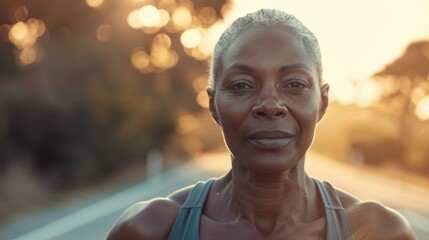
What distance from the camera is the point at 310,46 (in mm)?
2266

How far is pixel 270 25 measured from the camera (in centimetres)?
225

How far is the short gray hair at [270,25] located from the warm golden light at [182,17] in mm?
27150

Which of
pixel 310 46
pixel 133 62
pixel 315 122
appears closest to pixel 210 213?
pixel 315 122

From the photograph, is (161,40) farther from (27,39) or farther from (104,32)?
(27,39)

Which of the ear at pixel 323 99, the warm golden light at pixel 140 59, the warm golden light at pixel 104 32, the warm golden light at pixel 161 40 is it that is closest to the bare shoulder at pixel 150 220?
the ear at pixel 323 99

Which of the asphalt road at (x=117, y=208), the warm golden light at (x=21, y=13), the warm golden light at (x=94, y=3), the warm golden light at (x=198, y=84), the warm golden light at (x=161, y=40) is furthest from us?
the warm golden light at (x=198, y=84)

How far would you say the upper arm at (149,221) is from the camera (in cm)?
233

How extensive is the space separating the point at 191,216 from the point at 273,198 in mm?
266

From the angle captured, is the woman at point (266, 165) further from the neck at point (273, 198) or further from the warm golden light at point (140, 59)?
→ the warm golden light at point (140, 59)

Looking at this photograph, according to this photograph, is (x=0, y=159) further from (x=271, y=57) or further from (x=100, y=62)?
(x=271, y=57)

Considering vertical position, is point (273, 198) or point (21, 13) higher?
point (21, 13)

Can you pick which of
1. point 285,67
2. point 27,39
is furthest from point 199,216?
point 27,39

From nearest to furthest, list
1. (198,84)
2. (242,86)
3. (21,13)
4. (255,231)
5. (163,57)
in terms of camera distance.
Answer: (242,86)
(255,231)
(21,13)
(163,57)
(198,84)

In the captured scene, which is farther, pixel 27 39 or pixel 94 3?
pixel 94 3
